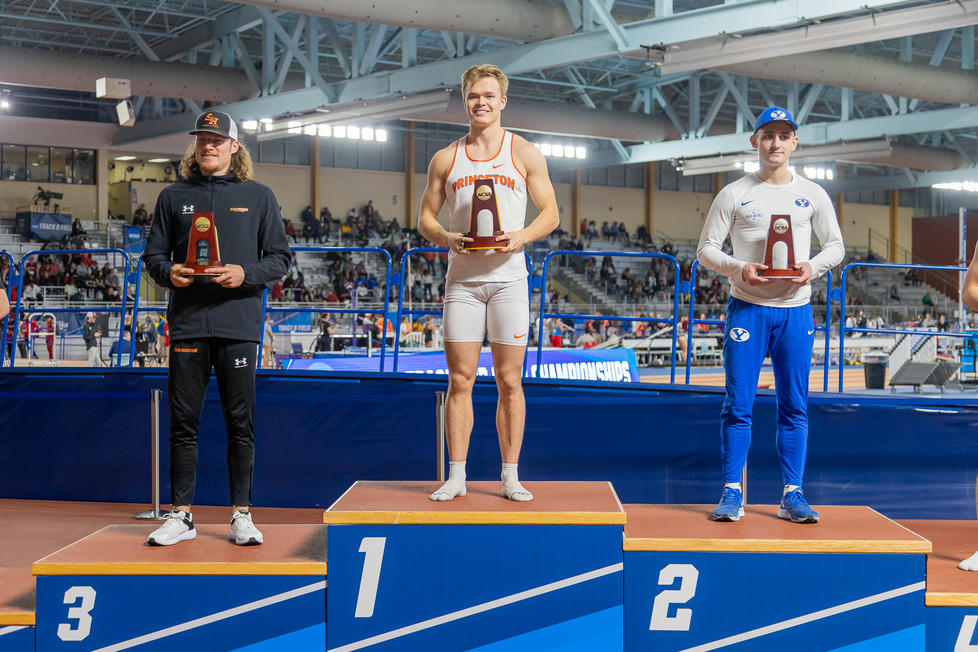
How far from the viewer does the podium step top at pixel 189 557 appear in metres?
3.56

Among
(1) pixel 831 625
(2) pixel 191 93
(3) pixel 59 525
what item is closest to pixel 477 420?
(3) pixel 59 525

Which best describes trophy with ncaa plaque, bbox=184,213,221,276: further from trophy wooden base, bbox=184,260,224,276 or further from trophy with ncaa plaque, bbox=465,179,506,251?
trophy with ncaa plaque, bbox=465,179,506,251

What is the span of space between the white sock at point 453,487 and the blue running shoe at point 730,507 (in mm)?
1068

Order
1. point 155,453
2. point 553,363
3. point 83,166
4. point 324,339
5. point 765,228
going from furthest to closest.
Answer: point 83,166 < point 324,339 < point 553,363 < point 155,453 < point 765,228

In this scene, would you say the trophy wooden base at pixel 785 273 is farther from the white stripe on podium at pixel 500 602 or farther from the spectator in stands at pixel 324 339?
the spectator in stands at pixel 324 339

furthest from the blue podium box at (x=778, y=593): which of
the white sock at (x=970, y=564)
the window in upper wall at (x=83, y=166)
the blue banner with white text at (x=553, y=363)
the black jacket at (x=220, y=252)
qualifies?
the window in upper wall at (x=83, y=166)

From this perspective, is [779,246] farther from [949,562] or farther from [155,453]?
[155,453]

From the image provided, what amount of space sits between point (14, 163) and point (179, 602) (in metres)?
28.0

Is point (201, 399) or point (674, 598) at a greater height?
point (201, 399)

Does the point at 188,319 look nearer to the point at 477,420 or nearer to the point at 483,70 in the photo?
the point at 483,70

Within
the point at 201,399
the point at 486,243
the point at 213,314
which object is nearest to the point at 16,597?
the point at 201,399

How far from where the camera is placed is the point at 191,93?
20.4 metres

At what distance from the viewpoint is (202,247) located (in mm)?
3770

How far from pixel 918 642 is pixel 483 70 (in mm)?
2808
